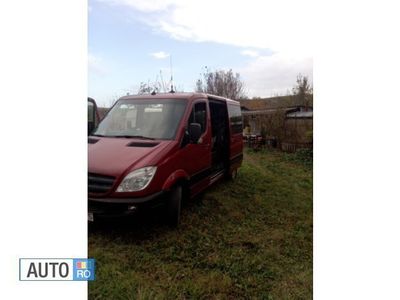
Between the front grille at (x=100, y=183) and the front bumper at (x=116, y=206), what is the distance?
0.32ft

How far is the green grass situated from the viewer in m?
2.36

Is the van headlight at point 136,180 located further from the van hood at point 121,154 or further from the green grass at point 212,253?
the green grass at point 212,253

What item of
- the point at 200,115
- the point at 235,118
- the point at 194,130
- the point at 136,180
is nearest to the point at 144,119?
the point at 194,130

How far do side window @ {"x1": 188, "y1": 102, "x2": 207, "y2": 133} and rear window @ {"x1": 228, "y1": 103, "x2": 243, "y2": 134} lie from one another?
1517 millimetres

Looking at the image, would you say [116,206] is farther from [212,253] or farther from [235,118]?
[235,118]

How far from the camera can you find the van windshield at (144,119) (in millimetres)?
3617

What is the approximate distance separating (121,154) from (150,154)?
0.35 m

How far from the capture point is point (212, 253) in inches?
116

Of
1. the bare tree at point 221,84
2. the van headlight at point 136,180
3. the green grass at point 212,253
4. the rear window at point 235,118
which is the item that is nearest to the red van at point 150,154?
the van headlight at point 136,180

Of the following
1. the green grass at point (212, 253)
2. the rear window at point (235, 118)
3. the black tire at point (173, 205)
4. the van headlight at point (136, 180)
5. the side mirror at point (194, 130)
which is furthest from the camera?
the rear window at point (235, 118)
